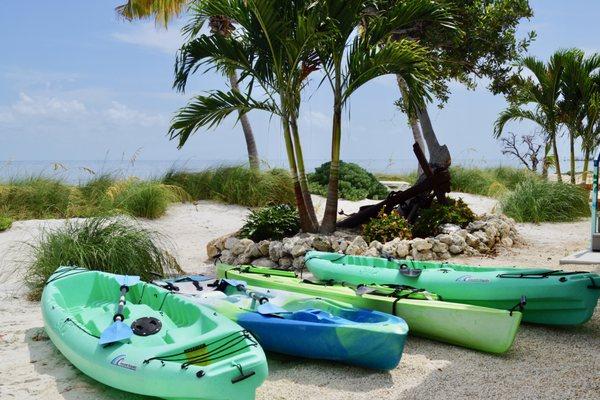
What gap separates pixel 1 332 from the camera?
6148 millimetres

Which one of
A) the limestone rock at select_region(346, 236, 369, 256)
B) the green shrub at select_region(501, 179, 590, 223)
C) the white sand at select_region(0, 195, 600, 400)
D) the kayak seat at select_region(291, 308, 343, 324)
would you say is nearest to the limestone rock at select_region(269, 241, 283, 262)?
the limestone rock at select_region(346, 236, 369, 256)

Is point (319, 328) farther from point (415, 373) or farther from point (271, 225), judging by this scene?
point (271, 225)

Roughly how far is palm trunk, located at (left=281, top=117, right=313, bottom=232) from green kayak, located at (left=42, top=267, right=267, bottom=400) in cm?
455

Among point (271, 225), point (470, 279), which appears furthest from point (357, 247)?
point (470, 279)

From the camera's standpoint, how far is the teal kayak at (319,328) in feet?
15.3

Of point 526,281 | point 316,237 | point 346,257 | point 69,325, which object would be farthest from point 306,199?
point 69,325

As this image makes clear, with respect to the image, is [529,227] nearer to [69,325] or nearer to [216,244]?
[216,244]

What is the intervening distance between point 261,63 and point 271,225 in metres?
2.61

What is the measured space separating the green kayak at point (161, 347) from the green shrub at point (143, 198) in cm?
691

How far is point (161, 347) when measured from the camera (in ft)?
13.9

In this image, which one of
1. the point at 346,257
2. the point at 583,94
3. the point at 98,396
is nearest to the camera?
the point at 98,396

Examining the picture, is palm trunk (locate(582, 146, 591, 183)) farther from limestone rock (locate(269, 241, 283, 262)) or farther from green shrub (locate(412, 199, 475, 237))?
limestone rock (locate(269, 241, 283, 262))

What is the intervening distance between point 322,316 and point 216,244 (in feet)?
18.8

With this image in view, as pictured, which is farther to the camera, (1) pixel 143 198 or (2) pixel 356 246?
(1) pixel 143 198
